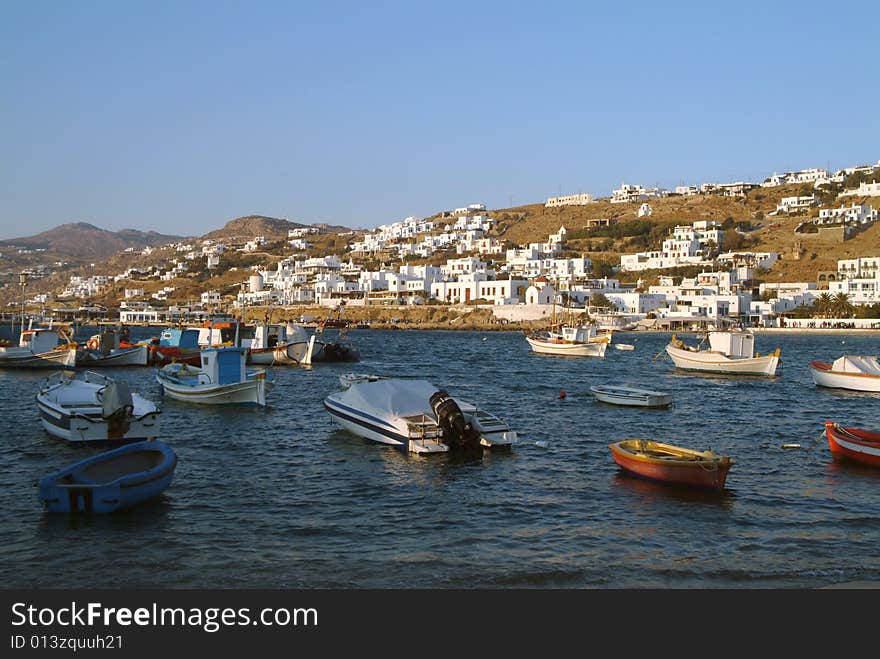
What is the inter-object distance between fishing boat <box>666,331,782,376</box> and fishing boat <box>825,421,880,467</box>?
25326 millimetres

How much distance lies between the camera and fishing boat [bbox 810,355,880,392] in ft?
116

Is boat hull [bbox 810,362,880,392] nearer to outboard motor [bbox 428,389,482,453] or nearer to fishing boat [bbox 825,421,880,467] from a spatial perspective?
fishing boat [bbox 825,421,880,467]

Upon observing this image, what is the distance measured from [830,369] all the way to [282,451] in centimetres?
2803

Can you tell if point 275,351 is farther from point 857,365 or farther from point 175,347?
point 857,365

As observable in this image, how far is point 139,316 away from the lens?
15338cm

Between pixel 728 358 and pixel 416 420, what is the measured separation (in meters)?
29.7

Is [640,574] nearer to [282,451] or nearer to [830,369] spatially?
[282,451]

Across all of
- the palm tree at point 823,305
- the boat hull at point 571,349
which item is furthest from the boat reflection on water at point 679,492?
the palm tree at point 823,305

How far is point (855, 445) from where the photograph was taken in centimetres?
1822

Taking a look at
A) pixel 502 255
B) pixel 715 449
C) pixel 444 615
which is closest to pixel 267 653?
pixel 444 615

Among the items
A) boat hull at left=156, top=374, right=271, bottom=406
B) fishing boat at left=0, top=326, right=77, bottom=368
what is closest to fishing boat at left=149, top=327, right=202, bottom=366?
fishing boat at left=0, top=326, right=77, bottom=368

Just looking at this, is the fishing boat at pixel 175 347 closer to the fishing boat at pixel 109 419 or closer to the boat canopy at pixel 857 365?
the fishing boat at pixel 109 419

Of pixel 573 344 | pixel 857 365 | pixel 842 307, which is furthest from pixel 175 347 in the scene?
pixel 842 307

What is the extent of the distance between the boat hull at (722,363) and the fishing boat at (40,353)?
119 feet
